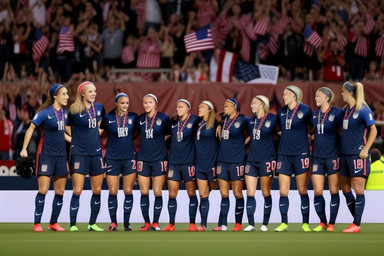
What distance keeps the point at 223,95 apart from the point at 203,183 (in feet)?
20.8

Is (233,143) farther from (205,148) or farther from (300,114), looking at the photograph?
(300,114)

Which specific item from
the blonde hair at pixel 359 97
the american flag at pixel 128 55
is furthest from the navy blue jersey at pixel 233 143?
the american flag at pixel 128 55

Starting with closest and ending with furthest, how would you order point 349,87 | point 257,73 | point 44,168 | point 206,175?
1. point 349,87
2. point 44,168
3. point 206,175
4. point 257,73

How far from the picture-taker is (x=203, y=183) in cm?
1400

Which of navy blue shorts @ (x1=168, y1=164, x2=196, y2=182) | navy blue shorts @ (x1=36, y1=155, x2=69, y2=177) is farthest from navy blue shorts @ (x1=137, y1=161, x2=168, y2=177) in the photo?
navy blue shorts @ (x1=36, y1=155, x2=69, y2=177)

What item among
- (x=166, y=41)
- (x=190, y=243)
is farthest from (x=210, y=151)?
(x=166, y=41)

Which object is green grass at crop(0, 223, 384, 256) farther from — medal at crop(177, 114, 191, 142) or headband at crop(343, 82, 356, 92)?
headband at crop(343, 82, 356, 92)

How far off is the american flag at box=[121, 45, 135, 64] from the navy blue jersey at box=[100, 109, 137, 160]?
7933 mm

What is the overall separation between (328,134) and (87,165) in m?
3.63

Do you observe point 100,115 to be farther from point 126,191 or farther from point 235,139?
point 235,139

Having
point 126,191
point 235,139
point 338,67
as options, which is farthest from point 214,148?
point 338,67


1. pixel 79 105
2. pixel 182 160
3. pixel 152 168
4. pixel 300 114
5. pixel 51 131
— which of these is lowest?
pixel 152 168

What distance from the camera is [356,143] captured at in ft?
43.4

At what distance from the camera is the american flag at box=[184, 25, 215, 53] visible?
21234 mm
